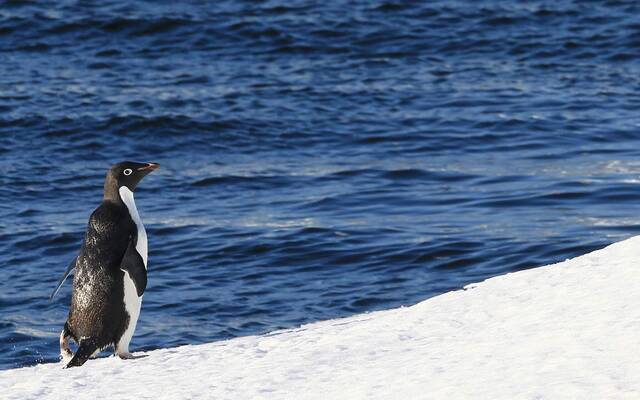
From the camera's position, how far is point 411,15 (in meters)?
19.5

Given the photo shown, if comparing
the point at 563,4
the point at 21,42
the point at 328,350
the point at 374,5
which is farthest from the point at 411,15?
the point at 328,350

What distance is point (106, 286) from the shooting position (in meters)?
7.27

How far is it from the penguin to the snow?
0.25m

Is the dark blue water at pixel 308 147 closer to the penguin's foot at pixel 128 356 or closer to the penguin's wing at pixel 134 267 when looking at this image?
the penguin's wing at pixel 134 267

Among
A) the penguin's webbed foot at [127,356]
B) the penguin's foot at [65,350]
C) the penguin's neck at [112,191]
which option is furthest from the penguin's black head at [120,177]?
the penguin's webbed foot at [127,356]

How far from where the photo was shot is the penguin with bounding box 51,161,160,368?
7254mm

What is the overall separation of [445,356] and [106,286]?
2460 mm

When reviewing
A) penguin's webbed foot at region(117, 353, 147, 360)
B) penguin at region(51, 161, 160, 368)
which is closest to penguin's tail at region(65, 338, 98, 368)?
penguin at region(51, 161, 160, 368)

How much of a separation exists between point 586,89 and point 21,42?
7805 mm

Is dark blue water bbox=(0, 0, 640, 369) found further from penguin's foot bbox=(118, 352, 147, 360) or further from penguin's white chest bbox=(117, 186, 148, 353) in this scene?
penguin's foot bbox=(118, 352, 147, 360)

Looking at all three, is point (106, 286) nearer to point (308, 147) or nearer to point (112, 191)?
point (112, 191)

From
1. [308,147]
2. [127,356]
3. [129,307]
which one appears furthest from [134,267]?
[308,147]

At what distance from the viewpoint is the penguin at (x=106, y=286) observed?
7254mm

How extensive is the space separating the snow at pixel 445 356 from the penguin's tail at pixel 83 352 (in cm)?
7
